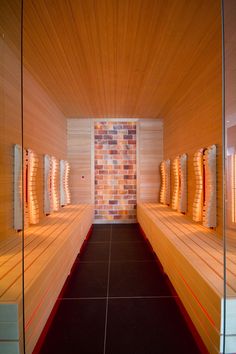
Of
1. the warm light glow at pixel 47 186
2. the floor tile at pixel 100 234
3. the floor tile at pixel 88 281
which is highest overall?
the warm light glow at pixel 47 186

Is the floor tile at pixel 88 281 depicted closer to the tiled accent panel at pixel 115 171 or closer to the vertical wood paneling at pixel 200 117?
the vertical wood paneling at pixel 200 117

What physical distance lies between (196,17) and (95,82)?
183 cm

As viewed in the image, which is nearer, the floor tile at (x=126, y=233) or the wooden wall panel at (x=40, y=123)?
the wooden wall panel at (x=40, y=123)

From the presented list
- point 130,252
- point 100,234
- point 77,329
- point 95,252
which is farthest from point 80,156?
point 77,329

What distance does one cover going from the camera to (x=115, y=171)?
582 centimetres

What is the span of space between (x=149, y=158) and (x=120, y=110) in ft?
4.61

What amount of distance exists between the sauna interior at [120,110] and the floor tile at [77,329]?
27mm

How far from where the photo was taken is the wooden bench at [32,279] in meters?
1.36

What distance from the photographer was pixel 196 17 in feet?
7.06

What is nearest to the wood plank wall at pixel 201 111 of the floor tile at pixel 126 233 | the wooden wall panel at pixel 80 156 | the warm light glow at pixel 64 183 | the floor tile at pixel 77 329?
the floor tile at pixel 126 233

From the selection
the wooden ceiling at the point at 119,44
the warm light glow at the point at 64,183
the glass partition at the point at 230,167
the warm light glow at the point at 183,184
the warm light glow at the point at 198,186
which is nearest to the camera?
the glass partition at the point at 230,167

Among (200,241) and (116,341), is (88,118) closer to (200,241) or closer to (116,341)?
(200,241)

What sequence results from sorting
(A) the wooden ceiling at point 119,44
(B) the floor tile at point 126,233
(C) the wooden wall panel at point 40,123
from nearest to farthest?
(A) the wooden ceiling at point 119,44
(C) the wooden wall panel at point 40,123
(B) the floor tile at point 126,233

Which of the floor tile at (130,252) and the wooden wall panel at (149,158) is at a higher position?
the wooden wall panel at (149,158)
